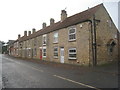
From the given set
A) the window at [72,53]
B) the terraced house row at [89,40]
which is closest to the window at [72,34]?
the terraced house row at [89,40]

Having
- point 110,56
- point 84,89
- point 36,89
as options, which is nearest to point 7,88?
point 36,89

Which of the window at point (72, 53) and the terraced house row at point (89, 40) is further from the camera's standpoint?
the window at point (72, 53)

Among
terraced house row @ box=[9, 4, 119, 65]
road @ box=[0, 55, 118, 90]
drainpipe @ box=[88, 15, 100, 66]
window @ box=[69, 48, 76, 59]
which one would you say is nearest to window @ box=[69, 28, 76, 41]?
terraced house row @ box=[9, 4, 119, 65]

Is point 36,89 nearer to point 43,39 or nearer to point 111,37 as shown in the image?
point 111,37

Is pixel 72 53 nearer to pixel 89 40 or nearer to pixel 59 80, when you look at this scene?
pixel 89 40

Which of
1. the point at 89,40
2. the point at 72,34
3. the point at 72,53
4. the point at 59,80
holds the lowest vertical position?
the point at 59,80

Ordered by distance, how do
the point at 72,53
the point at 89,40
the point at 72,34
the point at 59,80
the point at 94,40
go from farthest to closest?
the point at 72,34, the point at 72,53, the point at 94,40, the point at 89,40, the point at 59,80

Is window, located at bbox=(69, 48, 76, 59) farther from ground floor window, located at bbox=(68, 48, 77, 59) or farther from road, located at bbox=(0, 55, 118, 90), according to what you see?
road, located at bbox=(0, 55, 118, 90)

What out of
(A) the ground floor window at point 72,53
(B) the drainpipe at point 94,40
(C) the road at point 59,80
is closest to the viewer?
(C) the road at point 59,80

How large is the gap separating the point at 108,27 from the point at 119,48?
13.7ft

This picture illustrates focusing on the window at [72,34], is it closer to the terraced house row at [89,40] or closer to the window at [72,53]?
the terraced house row at [89,40]

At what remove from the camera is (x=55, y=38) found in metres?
27.4

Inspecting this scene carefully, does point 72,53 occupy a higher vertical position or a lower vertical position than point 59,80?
higher

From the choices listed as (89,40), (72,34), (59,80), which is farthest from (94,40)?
(59,80)
